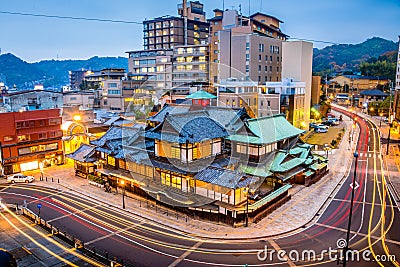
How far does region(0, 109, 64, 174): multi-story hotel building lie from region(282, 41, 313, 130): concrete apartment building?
52.9 meters

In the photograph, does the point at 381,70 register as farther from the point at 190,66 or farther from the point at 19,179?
the point at 19,179

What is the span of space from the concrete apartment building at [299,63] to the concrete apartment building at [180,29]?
55.0 m

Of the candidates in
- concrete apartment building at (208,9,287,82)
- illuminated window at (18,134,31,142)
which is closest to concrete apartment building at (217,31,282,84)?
concrete apartment building at (208,9,287,82)

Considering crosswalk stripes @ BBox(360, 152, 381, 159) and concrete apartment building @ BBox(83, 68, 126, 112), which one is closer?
crosswalk stripes @ BBox(360, 152, 381, 159)

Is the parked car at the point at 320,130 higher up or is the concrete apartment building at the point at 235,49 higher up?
the concrete apartment building at the point at 235,49

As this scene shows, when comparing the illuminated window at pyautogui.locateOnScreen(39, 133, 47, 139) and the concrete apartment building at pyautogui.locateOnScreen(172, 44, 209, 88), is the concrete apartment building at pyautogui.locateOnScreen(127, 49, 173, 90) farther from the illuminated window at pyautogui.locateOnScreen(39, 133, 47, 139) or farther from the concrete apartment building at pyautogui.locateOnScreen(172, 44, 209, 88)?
the illuminated window at pyautogui.locateOnScreen(39, 133, 47, 139)

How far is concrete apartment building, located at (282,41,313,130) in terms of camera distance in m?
72.4

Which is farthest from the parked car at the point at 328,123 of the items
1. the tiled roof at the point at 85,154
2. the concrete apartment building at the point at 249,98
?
the tiled roof at the point at 85,154

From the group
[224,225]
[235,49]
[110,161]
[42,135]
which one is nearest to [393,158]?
[224,225]

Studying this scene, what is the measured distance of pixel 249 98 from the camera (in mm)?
66188

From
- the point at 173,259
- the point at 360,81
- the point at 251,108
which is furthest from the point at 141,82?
the point at 360,81

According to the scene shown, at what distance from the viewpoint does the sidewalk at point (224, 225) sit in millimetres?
27828

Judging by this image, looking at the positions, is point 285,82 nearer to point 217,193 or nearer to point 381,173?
point 381,173

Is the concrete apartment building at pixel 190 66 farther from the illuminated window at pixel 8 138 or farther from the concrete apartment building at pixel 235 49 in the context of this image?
the illuminated window at pixel 8 138
